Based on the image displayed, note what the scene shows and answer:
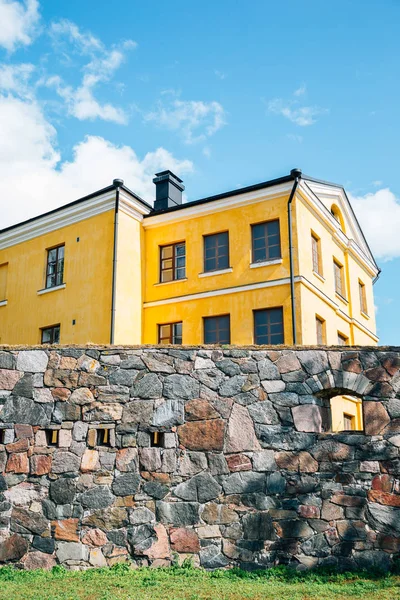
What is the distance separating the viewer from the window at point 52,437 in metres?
8.87

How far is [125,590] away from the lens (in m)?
7.36

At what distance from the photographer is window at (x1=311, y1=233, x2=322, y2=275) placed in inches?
723

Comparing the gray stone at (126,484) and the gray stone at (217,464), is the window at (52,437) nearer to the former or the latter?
the gray stone at (126,484)

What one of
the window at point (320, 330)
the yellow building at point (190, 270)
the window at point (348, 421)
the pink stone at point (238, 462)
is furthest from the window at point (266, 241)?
the pink stone at point (238, 462)

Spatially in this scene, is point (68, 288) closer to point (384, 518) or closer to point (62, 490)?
point (62, 490)

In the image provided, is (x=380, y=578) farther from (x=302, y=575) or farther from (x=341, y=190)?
(x=341, y=190)

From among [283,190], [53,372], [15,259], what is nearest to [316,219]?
[283,190]

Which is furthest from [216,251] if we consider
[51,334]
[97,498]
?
[97,498]

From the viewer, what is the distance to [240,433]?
860 cm

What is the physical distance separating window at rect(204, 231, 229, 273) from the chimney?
255cm

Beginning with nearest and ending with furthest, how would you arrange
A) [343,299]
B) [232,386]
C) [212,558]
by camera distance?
[212,558], [232,386], [343,299]

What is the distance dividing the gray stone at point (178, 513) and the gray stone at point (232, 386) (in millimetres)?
1494

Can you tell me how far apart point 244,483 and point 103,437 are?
6.60ft

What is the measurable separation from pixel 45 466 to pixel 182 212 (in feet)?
37.9
